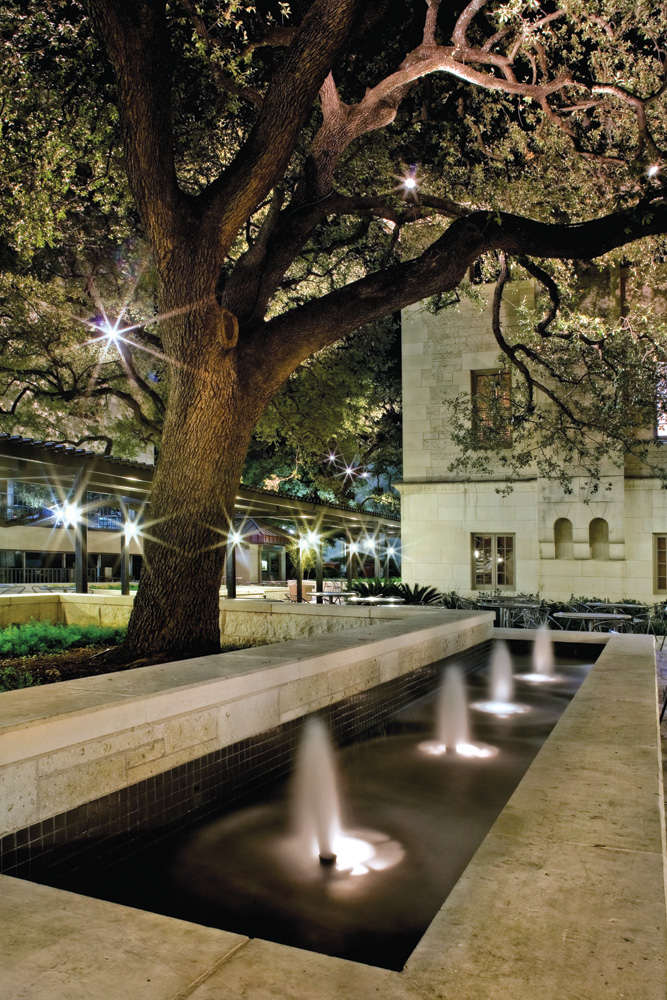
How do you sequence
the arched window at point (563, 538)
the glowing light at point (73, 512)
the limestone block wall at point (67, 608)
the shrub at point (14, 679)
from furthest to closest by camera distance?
1. the arched window at point (563, 538)
2. the glowing light at point (73, 512)
3. the limestone block wall at point (67, 608)
4. the shrub at point (14, 679)

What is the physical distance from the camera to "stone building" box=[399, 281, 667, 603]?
1844 cm

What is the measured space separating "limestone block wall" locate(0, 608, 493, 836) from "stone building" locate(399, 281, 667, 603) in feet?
41.6

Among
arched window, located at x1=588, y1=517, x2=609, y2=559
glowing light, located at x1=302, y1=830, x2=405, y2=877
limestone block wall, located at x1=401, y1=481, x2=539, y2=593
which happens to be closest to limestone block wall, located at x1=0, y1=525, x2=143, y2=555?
limestone block wall, located at x1=401, y1=481, x2=539, y2=593

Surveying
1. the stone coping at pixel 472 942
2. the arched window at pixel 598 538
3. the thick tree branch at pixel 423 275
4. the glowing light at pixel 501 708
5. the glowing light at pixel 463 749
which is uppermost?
the thick tree branch at pixel 423 275

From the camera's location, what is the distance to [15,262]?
12.8 metres

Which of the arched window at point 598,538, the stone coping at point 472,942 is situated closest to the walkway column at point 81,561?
the stone coping at point 472,942

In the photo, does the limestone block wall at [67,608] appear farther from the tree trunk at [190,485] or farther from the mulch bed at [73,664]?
the tree trunk at [190,485]

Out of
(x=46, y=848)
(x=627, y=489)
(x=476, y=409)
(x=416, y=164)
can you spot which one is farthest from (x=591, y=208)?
(x=46, y=848)

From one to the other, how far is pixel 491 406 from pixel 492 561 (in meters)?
5.29

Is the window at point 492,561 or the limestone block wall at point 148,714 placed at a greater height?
the window at point 492,561

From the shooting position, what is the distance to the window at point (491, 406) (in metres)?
16.7

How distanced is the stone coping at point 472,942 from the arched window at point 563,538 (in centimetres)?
1635

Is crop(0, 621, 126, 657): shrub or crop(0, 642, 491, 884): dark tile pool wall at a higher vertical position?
crop(0, 621, 126, 657): shrub

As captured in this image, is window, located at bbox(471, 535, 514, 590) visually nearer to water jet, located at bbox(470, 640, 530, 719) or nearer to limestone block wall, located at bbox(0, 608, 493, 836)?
water jet, located at bbox(470, 640, 530, 719)
